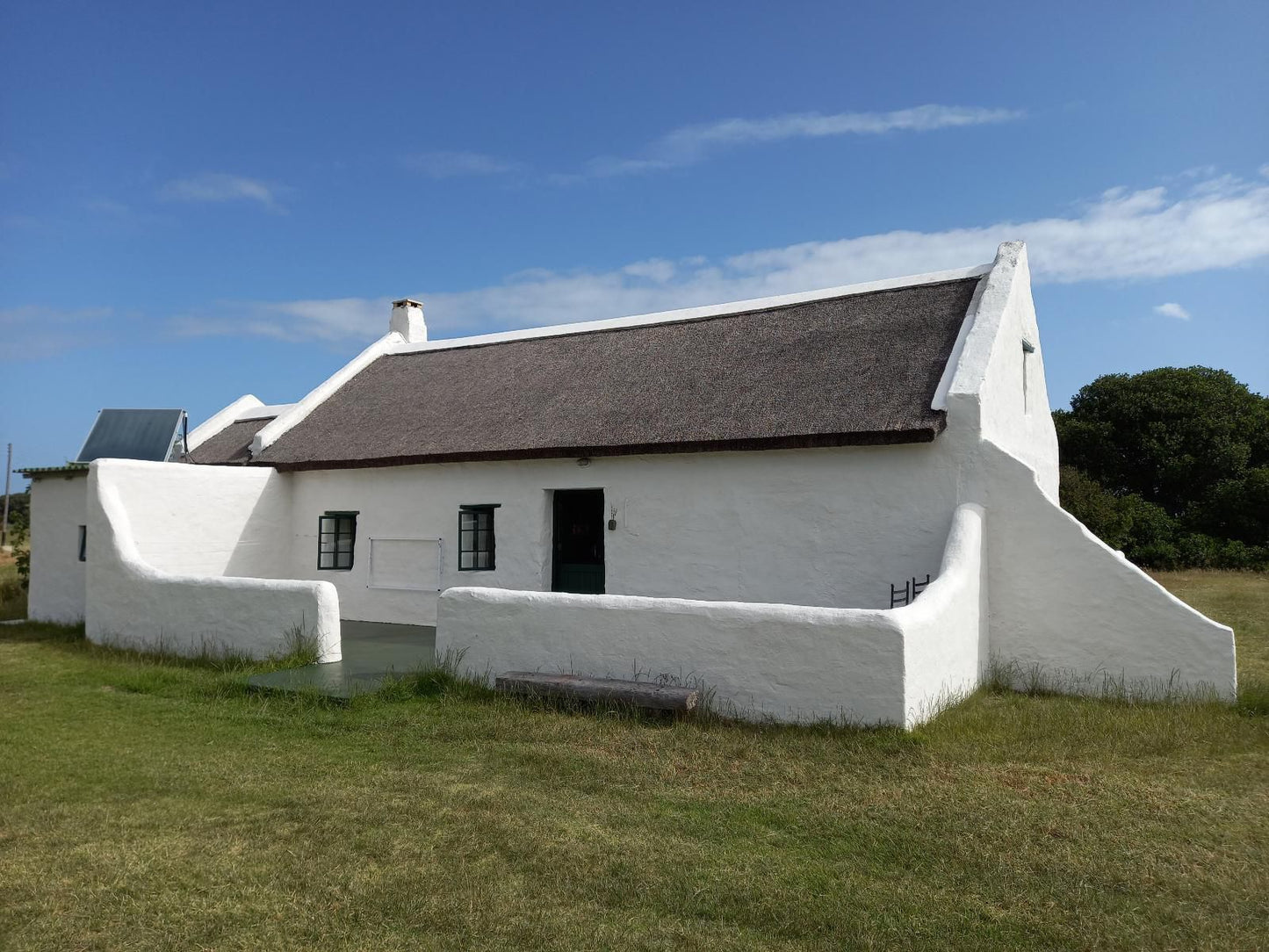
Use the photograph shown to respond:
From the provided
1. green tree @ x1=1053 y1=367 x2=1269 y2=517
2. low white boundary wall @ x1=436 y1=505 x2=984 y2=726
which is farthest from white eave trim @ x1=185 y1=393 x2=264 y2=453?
green tree @ x1=1053 y1=367 x2=1269 y2=517

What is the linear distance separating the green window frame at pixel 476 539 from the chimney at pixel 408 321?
6.72 meters

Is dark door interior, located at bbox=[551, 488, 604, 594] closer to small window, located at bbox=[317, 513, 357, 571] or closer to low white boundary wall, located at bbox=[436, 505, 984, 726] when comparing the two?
low white boundary wall, located at bbox=[436, 505, 984, 726]

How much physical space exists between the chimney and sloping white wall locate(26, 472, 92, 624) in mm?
6847

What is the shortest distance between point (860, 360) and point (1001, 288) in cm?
191

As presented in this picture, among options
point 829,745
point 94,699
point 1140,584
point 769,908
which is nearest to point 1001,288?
point 1140,584

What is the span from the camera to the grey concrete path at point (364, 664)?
8.91 metres

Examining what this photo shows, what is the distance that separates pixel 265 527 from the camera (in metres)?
14.4

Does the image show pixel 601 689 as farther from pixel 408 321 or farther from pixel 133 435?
pixel 408 321

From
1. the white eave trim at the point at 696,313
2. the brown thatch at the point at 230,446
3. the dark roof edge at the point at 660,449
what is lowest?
the dark roof edge at the point at 660,449

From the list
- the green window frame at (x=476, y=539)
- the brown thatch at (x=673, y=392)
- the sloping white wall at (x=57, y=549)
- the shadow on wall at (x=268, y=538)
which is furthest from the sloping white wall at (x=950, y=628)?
the sloping white wall at (x=57, y=549)

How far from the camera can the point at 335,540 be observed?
14445 millimetres

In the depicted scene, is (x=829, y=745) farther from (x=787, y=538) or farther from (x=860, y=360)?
(x=860, y=360)

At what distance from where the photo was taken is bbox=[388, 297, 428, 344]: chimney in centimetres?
1875

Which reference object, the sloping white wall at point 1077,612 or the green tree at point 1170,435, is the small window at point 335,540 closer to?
the sloping white wall at point 1077,612
